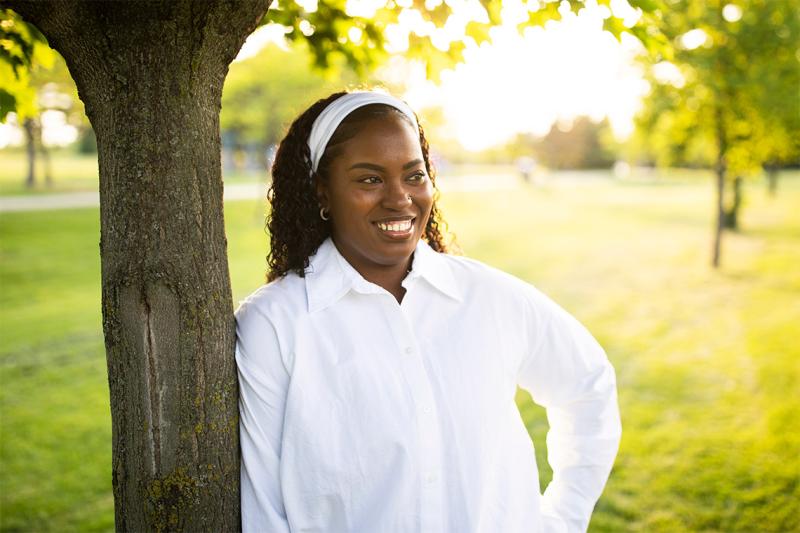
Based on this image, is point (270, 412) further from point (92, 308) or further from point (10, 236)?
point (10, 236)

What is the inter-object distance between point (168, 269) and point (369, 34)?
1.88m

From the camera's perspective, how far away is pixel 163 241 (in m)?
1.91

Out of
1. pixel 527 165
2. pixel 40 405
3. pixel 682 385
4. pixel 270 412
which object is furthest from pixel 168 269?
pixel 527 165

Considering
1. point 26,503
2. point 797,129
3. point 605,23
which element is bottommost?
point 26,503

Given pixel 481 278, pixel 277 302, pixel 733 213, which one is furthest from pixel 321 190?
pixel 733 213

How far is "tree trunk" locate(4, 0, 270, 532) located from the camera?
6.04ft

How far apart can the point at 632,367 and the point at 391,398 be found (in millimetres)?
6324

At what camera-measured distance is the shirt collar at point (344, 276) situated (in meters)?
2.17

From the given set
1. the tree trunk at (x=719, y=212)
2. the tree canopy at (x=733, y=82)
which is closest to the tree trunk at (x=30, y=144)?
the tree canopy at (x=733, y=82)

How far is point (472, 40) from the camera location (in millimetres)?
3000

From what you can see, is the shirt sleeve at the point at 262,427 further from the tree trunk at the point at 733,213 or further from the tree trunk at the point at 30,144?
the tree trunk at the point at 30,144

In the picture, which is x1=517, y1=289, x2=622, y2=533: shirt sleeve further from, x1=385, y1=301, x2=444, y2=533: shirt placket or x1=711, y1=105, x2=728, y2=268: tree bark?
x1=711, y1=105, x2=728, y2=268: tree bark

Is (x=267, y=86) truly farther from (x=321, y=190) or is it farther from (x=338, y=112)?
(x=338, y=112)

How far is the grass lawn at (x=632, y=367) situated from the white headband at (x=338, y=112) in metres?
3.45
